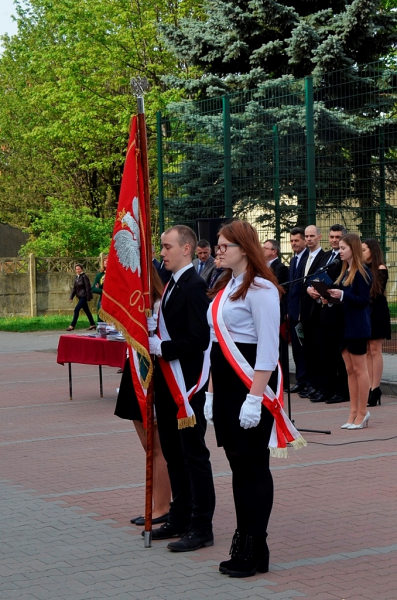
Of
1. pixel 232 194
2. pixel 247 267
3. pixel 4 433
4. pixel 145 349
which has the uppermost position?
pixel 232 194

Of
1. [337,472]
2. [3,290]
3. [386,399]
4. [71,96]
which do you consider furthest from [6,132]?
[337,472]

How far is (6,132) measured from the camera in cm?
4478

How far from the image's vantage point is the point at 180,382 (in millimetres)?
6184

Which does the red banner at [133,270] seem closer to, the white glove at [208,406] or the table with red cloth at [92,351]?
the white glove at [208,406]

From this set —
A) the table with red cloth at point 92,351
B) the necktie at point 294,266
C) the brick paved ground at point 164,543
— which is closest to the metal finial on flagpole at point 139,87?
the brick paved ground at point 164,543

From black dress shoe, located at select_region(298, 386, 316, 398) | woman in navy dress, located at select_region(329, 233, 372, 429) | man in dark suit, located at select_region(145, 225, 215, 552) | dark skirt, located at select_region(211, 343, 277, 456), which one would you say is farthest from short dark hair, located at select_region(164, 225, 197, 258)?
black dress shoe, located at select_region(298, 386, 316, 398)

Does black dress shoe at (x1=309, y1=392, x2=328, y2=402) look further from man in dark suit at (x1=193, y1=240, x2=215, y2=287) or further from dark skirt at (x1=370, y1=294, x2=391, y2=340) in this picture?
man in dark suit at (x1=193, y1=240, x2=215, y2=287)

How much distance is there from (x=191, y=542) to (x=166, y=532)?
0.34m

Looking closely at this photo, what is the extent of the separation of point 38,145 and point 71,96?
17.9 ft

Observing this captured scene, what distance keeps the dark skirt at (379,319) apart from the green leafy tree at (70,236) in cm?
2446

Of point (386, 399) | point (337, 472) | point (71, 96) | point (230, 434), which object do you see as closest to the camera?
point (230, 434)

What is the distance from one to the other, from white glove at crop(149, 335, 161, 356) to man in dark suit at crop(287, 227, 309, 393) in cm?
679

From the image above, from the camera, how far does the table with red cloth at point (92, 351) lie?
12375mm

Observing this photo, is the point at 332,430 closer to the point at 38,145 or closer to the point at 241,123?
the point at 241,123
